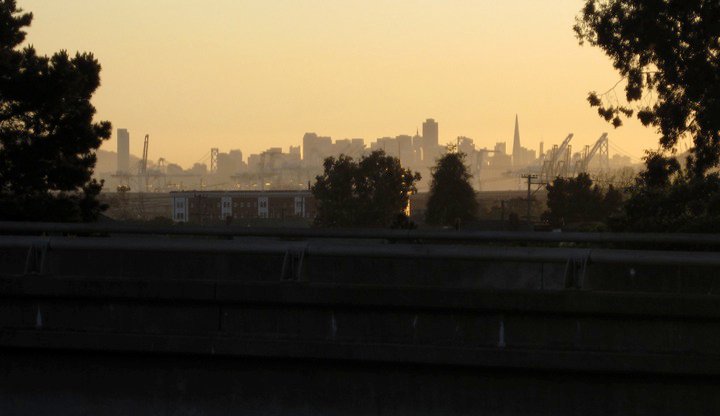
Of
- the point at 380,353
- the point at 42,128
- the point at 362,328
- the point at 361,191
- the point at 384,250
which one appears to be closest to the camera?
the point at 380,353

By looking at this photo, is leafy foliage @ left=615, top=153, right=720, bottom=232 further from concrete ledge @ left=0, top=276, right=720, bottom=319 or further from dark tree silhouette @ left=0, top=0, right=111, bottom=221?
concrete ledge @ left=0, top=276, right=720, bottom=319

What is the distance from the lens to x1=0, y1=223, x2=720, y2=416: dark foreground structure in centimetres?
755

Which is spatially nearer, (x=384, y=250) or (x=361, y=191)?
(x=384, y=250)

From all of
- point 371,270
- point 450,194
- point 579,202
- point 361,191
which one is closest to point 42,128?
point 371,270

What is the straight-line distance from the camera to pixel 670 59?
3419 centimetres

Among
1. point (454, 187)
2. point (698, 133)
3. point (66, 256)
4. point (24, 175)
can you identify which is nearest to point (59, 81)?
point (24, 175)

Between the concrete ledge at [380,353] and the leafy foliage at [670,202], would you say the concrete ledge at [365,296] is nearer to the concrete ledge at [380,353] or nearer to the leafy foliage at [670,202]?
the concrete ledge at [380,353]

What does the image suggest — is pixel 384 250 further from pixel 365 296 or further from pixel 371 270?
pixel 365 296

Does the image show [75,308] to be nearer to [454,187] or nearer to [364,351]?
[364,351]

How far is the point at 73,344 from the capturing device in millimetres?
8078

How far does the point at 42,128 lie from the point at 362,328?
37802mm

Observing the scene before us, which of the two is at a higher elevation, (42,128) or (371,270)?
(42,128)

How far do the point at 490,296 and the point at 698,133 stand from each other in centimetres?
2871

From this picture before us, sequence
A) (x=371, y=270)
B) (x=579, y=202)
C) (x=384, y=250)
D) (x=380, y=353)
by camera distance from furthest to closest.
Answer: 1. (x=579, y=202)
2. (x=371, y=270)
3. (x=384, y=250)
4. (x=380, y=353)
